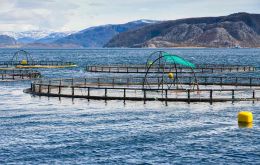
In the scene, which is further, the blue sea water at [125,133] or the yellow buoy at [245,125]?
the yellow buoy at [245,125]

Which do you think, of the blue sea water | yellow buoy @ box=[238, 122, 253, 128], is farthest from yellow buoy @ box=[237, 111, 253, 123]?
the blue sea water

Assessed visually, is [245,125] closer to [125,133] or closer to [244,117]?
[244,117]

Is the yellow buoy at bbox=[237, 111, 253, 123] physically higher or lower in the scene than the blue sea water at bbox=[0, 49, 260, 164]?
higher

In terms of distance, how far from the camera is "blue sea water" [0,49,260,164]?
39.4 m

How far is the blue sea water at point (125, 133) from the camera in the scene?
39406 mm

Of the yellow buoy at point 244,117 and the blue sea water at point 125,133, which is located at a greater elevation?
the yellow buoy at point 244,117

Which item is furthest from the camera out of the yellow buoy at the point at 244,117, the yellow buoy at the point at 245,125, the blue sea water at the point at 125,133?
the yellow buoy at the point at 244,117

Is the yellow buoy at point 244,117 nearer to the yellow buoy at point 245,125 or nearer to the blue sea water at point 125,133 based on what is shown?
the yellow buoy at point 245,125

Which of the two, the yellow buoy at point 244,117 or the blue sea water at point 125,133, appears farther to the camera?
the yellow buoy at point 244,117

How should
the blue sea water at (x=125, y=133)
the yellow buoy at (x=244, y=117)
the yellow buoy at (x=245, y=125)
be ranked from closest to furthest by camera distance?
the blue sea water at (x=125, y=133), the yellow buoy at (x=245, y=125), the yellow buoy at (x=244, y=117)

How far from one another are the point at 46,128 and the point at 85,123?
185 inches

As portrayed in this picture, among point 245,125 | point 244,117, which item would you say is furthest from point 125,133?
point 244,117

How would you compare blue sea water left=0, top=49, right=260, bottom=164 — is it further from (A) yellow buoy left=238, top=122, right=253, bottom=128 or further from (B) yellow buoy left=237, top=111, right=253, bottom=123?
(B) yellow buoy left=237, top=111, right=253, bottom=123

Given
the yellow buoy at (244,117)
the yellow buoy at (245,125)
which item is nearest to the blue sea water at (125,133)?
the yellow buoy at (245,125)
